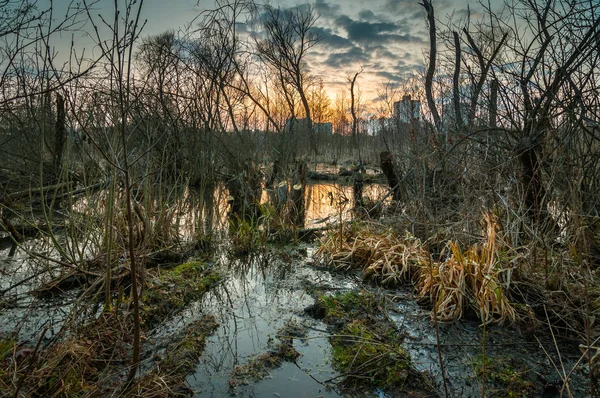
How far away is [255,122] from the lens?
13352 millimetres

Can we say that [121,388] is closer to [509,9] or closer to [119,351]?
[119,351]

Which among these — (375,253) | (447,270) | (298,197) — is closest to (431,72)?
(298,197)

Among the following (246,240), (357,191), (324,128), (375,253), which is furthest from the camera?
(324,128)

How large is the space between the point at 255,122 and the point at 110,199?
1042 cm

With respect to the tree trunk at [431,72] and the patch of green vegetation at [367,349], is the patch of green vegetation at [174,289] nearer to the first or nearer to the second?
the patch of green vegetation at [367,349]

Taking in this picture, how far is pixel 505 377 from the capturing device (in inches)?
95.1

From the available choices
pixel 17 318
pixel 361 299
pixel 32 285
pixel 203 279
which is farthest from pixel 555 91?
pixel 32 285

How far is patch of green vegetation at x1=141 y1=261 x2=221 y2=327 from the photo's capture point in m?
3.43

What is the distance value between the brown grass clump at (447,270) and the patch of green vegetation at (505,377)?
1.03 feet

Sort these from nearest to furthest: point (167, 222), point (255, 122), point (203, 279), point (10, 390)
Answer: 1. point (10, 390)
2. point (203, 279)
3. point (167, 222)
4. point (255, 122)

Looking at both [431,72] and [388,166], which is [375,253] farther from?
[431,72]

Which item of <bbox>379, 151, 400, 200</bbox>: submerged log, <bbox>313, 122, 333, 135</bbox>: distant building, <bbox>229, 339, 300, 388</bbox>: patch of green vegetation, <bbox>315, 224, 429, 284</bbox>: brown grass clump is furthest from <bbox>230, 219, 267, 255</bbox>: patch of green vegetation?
<bbox>313, 122, 333, 135</bbox>: distant building

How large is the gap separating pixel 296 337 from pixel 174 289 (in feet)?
5.02

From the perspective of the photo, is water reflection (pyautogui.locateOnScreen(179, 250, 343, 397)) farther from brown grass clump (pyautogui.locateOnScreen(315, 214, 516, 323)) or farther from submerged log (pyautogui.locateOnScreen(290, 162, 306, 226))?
submerged log (pyautogui.locateOnScreen(290, 162, 306, 226))
